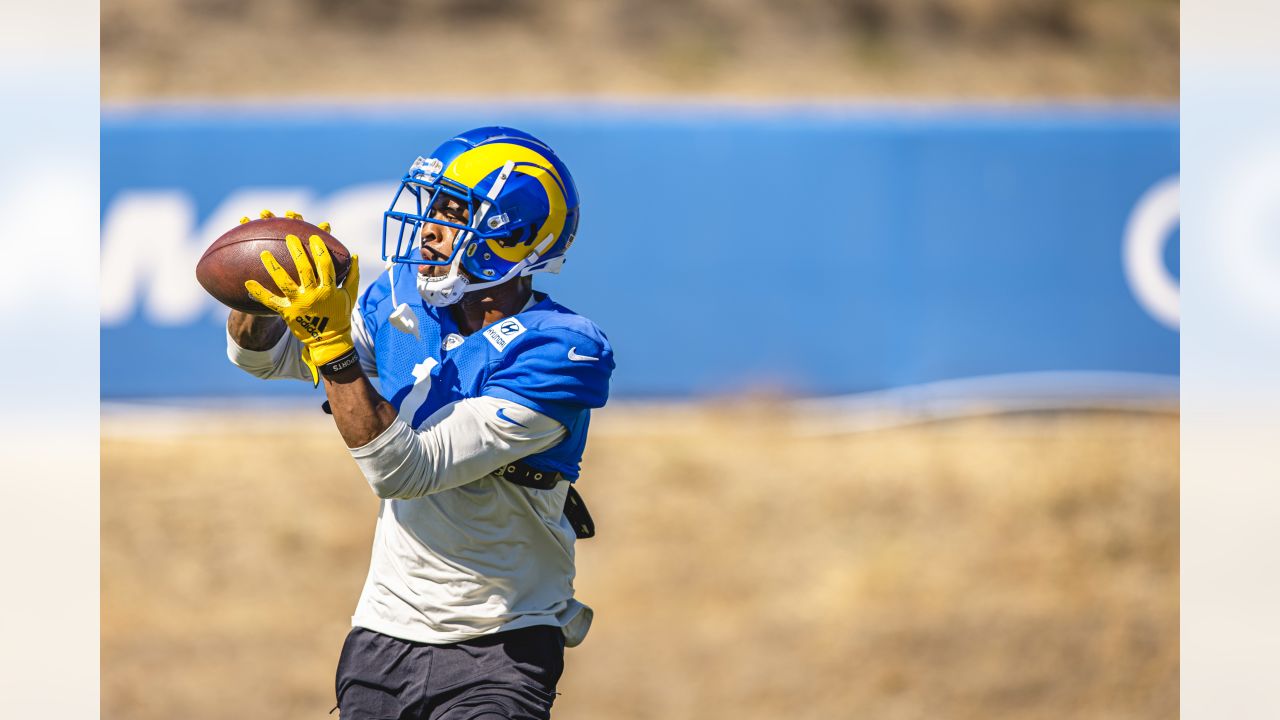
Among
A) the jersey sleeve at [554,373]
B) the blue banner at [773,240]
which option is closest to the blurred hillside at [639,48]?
the blue banner at [773,240]

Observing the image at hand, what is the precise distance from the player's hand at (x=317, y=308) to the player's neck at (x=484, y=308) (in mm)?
440

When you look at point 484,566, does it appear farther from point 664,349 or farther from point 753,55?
point 753,55

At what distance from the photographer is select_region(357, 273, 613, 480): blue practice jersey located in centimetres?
339

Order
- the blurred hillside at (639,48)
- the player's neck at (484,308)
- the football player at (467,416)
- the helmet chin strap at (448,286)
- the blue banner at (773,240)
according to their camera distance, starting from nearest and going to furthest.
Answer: the football player at (467,416) < the helmet chin strap at (448,286) < the player's neck at (484,308) < the blue banner at (773,240) < the blurred hillside at (639,48)

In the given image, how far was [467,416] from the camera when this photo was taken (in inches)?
129

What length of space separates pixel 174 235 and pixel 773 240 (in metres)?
4.61

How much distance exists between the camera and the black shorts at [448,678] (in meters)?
3.36

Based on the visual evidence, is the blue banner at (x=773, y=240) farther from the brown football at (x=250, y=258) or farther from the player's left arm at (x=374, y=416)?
the player's left arm at (x=374, y=416)

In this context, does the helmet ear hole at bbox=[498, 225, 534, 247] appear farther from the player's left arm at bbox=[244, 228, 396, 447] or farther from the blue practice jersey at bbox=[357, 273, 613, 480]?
the player's left arm at bbox=[244, 228, 396, 447]

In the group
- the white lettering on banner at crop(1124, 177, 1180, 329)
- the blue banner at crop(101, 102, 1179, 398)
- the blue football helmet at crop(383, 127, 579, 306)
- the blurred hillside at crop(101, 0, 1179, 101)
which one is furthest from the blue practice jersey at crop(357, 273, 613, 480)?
the blurred hillside at crop(101, 0, 1179, 101)

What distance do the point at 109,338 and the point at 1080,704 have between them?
24.2 ft

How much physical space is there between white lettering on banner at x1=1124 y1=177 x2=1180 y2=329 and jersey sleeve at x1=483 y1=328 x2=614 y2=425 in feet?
24.9

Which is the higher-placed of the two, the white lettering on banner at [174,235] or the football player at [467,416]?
the white lettering on banner at [174,235]

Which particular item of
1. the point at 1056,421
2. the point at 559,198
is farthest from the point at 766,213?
the point at 559,198
